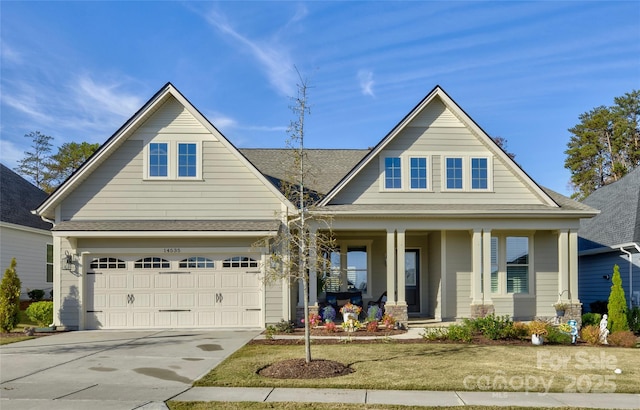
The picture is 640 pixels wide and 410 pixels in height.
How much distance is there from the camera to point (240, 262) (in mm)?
16766

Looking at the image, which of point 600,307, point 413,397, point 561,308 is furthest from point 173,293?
point 600,307

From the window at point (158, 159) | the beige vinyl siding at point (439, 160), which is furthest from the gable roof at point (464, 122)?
the window at point (158, 159)

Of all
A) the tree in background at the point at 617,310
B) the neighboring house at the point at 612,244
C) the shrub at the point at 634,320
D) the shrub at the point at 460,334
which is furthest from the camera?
the neighboring house at the point at 612,244

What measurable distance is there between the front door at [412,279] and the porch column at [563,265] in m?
4.88

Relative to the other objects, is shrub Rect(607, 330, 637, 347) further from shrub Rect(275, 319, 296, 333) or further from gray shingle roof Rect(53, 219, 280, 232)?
gray shingle roof Rect(53, 219, 280, 232)

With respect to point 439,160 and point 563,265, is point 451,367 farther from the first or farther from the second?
point 439,160

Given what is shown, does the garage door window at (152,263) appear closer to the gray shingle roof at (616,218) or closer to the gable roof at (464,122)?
the gable roof at (464,122)

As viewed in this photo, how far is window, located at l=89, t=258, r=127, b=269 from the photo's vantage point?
16.7m

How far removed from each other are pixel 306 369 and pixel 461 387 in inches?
108

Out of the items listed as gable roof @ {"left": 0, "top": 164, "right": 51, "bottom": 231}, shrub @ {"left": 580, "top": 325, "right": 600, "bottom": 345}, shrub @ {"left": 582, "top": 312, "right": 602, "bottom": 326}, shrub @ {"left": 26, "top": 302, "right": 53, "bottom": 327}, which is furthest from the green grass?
gable roof @ {"left": 0, "top": 164, "right": 51, "bottom": 231}

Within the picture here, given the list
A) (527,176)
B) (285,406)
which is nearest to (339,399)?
(285,406)

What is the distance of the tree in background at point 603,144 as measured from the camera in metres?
45.6

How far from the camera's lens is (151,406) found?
7.67m

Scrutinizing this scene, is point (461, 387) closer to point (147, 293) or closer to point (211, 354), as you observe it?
point (211, 354)
